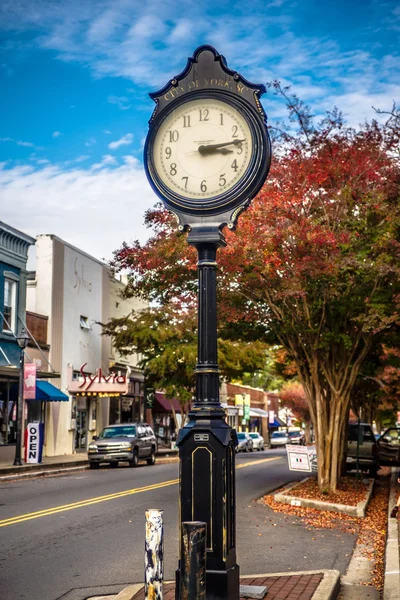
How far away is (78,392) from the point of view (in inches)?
1405

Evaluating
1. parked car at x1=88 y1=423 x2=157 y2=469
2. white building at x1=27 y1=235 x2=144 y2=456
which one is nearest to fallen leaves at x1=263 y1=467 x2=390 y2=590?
parked car at x1=88 y1=423 x2=157 y2=469

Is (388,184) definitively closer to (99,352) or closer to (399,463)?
(399,463)

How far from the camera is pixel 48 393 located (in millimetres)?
30859

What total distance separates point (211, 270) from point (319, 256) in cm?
883

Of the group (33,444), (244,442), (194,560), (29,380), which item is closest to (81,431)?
(33,444)

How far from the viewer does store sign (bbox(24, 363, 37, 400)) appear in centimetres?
2622

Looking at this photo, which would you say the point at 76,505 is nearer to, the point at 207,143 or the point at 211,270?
the point at 211,270

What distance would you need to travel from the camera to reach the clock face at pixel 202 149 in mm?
6492

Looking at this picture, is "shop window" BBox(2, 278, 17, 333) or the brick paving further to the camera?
"shop window" BBox(2, 278, 17, 333)

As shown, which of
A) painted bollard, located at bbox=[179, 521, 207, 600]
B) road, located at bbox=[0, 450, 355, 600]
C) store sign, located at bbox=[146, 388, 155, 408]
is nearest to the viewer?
painted bollard, located at bbox=[179, 521, 207, 600]

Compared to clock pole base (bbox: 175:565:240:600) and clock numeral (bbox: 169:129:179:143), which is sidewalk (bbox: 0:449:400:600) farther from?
clock numeral (bbox: 169:129:179:143)

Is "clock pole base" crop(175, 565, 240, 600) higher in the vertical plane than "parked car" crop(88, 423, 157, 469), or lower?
lower

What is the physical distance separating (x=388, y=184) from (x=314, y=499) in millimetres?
6749

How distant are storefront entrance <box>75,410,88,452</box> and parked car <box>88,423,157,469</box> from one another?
7640 millimetres
